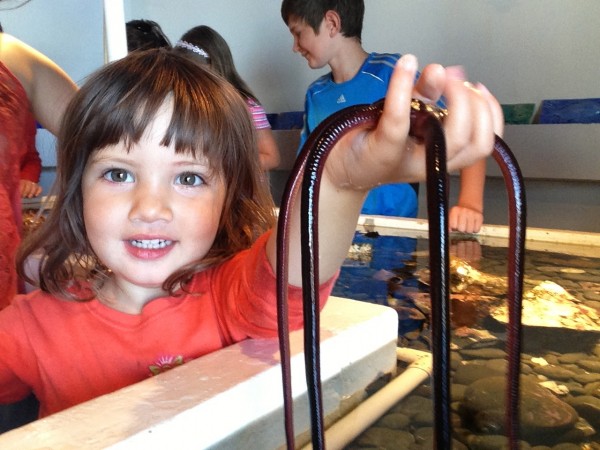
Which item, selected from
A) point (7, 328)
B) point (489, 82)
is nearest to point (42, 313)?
point (7, 328)

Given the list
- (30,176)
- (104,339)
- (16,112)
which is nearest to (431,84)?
(104,339)

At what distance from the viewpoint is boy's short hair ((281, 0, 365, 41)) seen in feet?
→ 5.02

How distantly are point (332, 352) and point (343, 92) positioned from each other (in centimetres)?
123

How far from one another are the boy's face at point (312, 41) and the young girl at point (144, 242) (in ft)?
3.43

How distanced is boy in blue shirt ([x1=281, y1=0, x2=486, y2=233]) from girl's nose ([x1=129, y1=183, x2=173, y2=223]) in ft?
3.22

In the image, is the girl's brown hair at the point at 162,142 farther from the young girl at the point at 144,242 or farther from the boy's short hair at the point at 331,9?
the boy's short hair at the point at 331,9

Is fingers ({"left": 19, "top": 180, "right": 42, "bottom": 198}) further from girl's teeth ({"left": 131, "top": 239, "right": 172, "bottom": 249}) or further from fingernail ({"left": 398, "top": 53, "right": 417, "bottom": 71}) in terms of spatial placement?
fingernail ({"left": 398, "top": 53, "right": 417, "bottom": 71})

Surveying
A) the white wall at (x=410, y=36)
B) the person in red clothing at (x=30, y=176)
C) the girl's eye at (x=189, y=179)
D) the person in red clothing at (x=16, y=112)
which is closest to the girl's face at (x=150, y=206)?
the girl's eye at (x=189, y=179)

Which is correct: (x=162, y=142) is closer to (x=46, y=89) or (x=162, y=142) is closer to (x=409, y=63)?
(x=409, y=63)

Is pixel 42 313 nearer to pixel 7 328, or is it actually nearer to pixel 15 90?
pixel 7 328

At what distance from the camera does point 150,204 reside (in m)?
0.49

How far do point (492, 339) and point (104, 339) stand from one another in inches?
14.9

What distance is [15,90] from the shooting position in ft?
2.37

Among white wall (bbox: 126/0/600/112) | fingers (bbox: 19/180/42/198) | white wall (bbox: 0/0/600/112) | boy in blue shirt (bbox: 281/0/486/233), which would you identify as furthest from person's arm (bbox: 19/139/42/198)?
white wall (bbox: 126/0/600/112)
